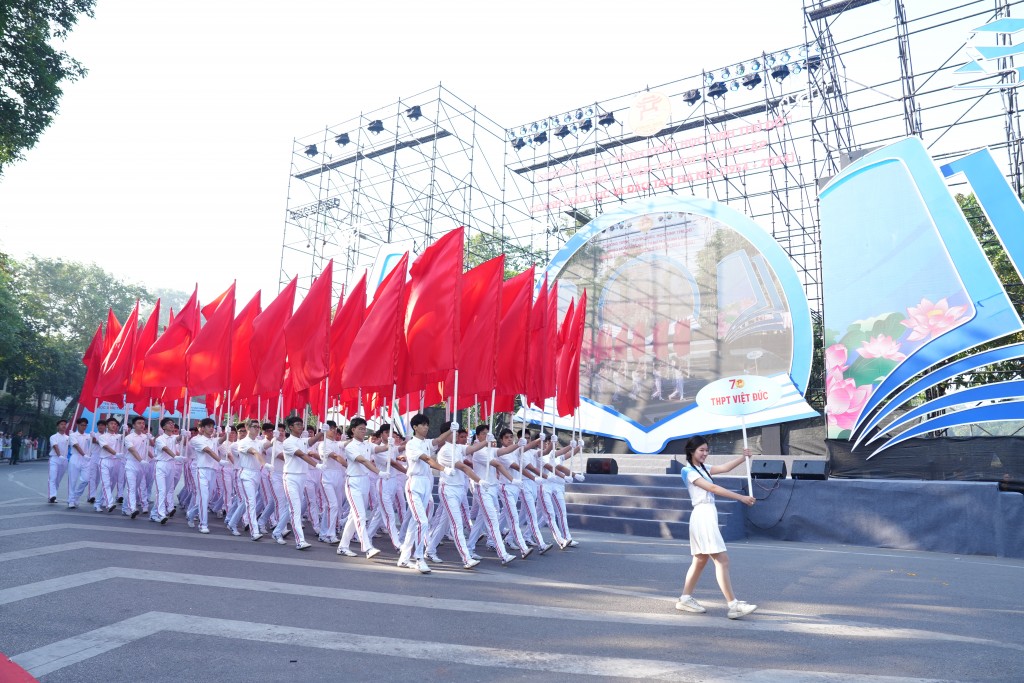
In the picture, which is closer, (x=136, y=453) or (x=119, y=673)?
(x=119, y=673)

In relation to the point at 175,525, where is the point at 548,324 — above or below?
above

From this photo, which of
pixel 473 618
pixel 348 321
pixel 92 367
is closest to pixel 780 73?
pixel 348 321

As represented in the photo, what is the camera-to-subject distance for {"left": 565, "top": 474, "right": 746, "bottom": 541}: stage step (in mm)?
10516

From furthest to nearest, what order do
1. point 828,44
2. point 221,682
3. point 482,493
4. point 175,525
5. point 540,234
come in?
point 540,234, point 828,44, point 175,525, point 482,493, point 221,682

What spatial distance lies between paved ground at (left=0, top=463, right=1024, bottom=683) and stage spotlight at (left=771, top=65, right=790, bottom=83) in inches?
629

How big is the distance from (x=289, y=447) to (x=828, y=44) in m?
16.3

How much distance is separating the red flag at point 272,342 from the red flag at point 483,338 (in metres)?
2.57

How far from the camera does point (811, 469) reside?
1078cm

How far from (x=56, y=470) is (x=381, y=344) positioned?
841cm

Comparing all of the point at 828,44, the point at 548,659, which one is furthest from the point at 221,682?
the point at 828,44

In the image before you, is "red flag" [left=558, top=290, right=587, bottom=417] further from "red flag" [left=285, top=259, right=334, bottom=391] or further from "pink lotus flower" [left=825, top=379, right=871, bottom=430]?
"pink lotus flower" [left=825, top=379, right=871, bottom=430]

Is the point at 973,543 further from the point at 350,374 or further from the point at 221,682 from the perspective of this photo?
the point at 221,682

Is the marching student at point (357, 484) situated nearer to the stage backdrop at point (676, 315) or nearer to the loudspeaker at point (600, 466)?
the loudspeaker at point (600, 466)

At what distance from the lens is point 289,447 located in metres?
8.25
